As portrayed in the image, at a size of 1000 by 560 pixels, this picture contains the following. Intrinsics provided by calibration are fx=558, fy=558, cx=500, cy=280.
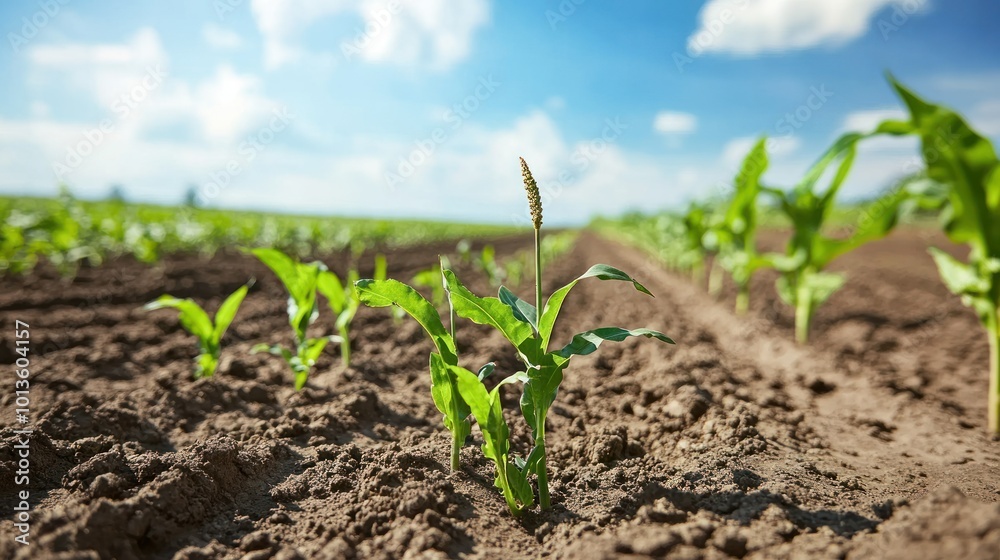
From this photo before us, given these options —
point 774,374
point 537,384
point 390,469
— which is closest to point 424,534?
point 390,469

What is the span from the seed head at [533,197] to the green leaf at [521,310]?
0.88 ft

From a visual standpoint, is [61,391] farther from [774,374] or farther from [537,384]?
[774,374]

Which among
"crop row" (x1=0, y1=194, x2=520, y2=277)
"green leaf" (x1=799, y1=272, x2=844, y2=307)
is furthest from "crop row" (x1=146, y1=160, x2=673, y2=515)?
"crop row" (x1=0, y1=194, x2=520, y2=277)

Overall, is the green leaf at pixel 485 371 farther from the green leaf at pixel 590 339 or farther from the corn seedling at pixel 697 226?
the corn seedling at pixel 697 226

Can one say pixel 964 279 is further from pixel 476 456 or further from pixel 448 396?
pixel 448 396

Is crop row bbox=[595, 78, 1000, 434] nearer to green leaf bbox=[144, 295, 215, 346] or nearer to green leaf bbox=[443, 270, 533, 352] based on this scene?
green leaf bbox=[443, 270, 533, 352]

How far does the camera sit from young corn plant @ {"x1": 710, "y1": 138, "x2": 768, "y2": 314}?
490cm

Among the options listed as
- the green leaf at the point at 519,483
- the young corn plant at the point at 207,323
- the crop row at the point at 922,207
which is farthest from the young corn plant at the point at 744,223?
the young corn plant at the point at 207,323

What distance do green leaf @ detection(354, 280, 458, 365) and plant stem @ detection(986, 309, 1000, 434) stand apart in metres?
2.84

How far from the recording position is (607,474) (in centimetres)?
207

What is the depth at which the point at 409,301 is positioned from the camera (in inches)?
69.5

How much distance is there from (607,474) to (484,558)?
665 millimetres

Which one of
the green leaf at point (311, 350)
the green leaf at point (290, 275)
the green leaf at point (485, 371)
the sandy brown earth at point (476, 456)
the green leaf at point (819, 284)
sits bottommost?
the sandy brown earth at point (476, 456)

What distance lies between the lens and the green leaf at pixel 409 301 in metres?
1.74
